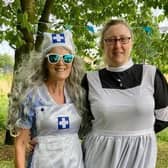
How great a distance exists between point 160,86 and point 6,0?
5399 mm

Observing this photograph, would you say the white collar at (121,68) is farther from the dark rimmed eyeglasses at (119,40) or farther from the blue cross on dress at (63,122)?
the blue cross on dress at (63,122)

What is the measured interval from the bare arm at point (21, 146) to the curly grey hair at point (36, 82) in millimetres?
69

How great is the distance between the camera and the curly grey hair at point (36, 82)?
10.2 feet

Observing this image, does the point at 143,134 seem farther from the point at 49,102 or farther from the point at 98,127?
the point at 49,102

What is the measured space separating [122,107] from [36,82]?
0.56 meters

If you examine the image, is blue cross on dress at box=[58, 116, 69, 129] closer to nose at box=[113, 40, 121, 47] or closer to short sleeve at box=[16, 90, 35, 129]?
short sleeve at box=[16, 90, 35, 129]

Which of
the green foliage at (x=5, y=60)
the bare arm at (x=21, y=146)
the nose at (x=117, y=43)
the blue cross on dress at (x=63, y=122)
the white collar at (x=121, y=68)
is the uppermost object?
the nose at (x=117, y=43)

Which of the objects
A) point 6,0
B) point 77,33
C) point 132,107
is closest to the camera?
point 132,107

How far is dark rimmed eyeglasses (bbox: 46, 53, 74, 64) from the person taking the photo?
303 cm

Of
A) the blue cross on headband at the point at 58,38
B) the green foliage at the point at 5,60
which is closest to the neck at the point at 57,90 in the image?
the blue cross on headband at the point at 58,38

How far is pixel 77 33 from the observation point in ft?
28.7

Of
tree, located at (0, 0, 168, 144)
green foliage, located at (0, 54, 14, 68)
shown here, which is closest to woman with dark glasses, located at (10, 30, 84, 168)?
tree, located at (0, 0, 168, 144)

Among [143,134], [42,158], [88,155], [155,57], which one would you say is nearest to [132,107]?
[143,134]

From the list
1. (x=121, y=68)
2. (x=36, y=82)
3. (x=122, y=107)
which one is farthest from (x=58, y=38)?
(x=122, y=107)
